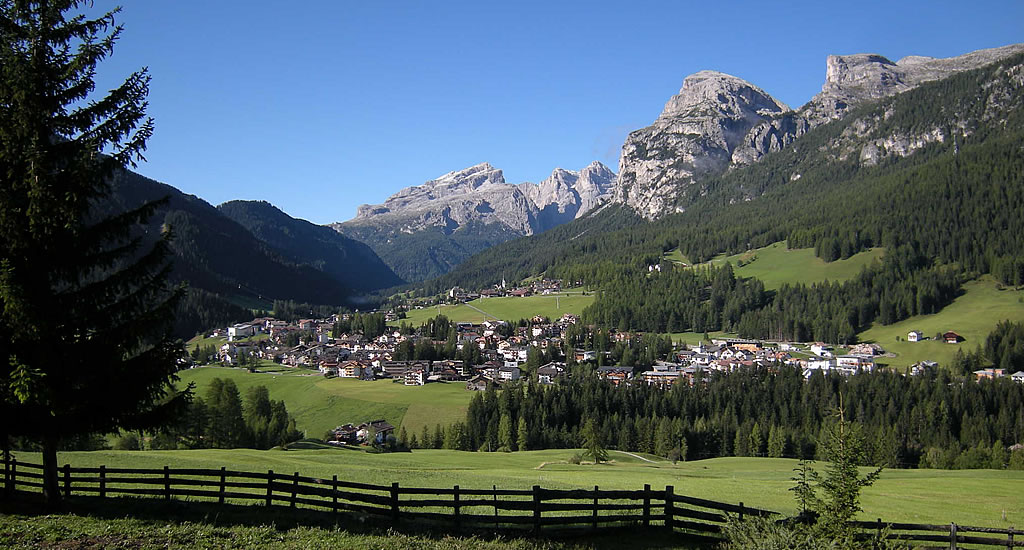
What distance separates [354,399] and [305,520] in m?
91.4

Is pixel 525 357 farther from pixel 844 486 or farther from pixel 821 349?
pixel 844 486

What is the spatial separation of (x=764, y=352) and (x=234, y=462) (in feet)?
427

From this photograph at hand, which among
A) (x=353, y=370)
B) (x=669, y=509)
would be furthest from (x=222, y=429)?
(x=353, y=370)

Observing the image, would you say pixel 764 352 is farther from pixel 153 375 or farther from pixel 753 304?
pixel 153 375

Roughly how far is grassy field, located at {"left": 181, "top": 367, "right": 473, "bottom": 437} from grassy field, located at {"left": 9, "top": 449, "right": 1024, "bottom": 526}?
144ft

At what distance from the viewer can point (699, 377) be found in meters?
110

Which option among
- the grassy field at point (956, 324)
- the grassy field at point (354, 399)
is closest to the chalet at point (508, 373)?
the grassy field at point (354, 399)

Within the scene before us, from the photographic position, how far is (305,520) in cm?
1891

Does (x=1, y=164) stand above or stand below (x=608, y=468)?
above

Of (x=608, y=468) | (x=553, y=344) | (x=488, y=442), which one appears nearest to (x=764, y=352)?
(x=553, y=344)

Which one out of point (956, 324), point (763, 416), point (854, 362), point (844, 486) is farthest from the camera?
point (956, 324)

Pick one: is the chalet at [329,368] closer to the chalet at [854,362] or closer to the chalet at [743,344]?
the chalet at [743,344]

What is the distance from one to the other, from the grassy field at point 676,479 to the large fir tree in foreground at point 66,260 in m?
17.6

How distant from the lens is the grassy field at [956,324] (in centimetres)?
12469
